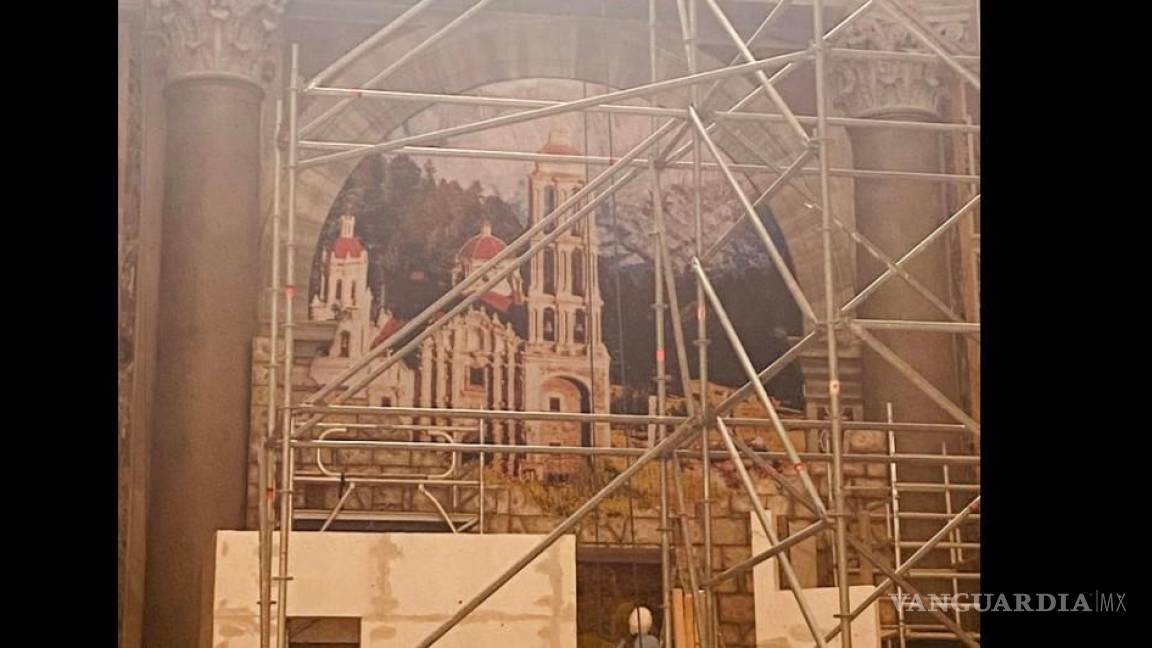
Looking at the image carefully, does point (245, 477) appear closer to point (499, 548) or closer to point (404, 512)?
point (404, 512)

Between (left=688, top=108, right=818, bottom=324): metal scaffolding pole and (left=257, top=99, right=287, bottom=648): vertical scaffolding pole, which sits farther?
(left=257, top=99, right=287, bottom=648): vertical scaffolding pole

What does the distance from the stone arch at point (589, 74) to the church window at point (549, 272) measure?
1267 millimetres

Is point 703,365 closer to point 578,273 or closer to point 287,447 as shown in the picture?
point 287,447

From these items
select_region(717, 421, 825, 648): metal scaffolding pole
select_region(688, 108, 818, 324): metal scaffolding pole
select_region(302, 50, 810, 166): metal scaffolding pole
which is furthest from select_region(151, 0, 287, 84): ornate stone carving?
select_region(717, 421, 825, 648): metal scaffolding pole

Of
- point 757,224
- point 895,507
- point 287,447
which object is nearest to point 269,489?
point 287,447

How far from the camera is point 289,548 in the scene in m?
9.33

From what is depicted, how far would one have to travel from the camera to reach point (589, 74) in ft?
39.4

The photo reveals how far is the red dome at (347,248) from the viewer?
37.5ft

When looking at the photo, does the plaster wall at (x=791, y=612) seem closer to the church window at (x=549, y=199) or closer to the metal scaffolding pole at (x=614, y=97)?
the church window at (x=549, y=199)

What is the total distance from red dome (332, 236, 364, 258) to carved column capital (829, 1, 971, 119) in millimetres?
3458

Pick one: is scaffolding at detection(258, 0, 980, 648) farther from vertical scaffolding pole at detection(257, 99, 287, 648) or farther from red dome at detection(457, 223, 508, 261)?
red dome at detection(457, 223, 508, 261)

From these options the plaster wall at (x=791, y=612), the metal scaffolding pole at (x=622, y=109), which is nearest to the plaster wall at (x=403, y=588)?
the plaster wall at (x=791, y=612)

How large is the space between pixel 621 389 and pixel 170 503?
300 centimetres

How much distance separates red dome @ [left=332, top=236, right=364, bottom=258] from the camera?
11.4 metres
